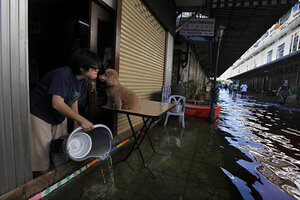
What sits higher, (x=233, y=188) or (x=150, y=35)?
(x=150, y=35)

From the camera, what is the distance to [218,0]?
600 cm

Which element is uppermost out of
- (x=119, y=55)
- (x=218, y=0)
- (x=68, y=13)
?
(x=218, y=0)

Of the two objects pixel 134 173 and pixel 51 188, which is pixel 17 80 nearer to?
pixel 51 188

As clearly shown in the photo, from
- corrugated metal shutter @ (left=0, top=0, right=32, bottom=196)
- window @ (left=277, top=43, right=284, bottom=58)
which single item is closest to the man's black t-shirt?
corrugated metal shutter @ (left=0, top=0, right=32, bottom=196)

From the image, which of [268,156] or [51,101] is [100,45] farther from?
[268,156]

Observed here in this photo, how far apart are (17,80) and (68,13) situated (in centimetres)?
286

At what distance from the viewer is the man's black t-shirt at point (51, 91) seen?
A: 5.97ft

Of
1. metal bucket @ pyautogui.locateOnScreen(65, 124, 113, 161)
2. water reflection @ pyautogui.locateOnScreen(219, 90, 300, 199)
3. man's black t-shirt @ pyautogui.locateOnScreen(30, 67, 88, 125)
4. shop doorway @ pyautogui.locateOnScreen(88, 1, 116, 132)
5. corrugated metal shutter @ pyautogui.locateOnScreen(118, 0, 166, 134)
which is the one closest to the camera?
man's black t-shirt @ pyautogui.locateOnScreen(30, 67, 88, 125)

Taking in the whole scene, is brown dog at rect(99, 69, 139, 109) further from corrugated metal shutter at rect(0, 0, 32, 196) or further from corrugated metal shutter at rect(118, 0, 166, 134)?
corrugated metal shutter at rect(0, 0, 32, 196)

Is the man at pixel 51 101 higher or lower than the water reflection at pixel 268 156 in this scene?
higher

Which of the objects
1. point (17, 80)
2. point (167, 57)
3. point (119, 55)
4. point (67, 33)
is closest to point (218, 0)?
point (167, 57)

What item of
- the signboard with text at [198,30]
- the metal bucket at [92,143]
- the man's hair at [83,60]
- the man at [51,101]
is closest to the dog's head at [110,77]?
the man at [51,101]

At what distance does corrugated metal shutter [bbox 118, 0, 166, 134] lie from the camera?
3686mm

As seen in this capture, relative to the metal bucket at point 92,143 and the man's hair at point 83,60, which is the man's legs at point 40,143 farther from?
the man's hair at point 83,60
